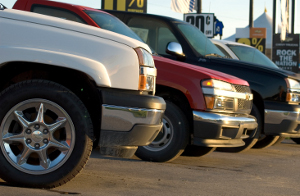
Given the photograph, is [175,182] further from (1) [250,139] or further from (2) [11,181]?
(1) [250,139]

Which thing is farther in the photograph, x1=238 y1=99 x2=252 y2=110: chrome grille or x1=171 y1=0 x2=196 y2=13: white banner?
x1=171 y1=0 x2=196 y2=13: white banner

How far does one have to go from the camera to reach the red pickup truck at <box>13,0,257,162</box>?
679 cm

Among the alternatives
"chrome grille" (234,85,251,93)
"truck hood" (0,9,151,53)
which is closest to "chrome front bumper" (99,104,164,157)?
"truck hood" (0,9,151,53)

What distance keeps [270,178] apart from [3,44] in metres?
3.11

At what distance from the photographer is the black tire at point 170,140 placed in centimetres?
685

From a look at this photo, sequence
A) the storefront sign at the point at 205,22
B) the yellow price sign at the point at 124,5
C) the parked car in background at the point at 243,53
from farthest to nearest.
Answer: the storefront sign at the point at 205,22 < the yellow price sign at the point at 124,5 < the parked car in background at the point at 243,53

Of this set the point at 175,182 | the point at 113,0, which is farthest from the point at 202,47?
the point at 113,0

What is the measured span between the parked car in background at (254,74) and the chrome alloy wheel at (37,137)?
145 inches

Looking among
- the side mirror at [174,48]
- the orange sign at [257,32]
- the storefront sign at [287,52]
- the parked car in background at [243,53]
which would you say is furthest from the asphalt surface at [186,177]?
the orange sign at [257,32]

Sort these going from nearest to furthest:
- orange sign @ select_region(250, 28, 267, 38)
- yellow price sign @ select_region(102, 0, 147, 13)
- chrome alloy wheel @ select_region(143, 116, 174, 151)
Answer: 1. chrome alloy wheel @ select_region(143, 116, 174, 151)
2. yellow price sign @ select_region(102, 0, 147, 13)
3. orange sign @ select_region(250, 28, 267, 38)

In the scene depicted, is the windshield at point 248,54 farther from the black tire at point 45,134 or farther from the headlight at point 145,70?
the black tire at point 45,134

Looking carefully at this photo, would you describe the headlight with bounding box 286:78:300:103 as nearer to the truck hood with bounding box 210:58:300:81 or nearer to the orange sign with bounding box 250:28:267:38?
the truck hood with bounding box 210:58:300:81

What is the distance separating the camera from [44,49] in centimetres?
460

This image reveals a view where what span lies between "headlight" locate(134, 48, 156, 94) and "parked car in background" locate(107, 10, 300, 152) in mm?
3077
